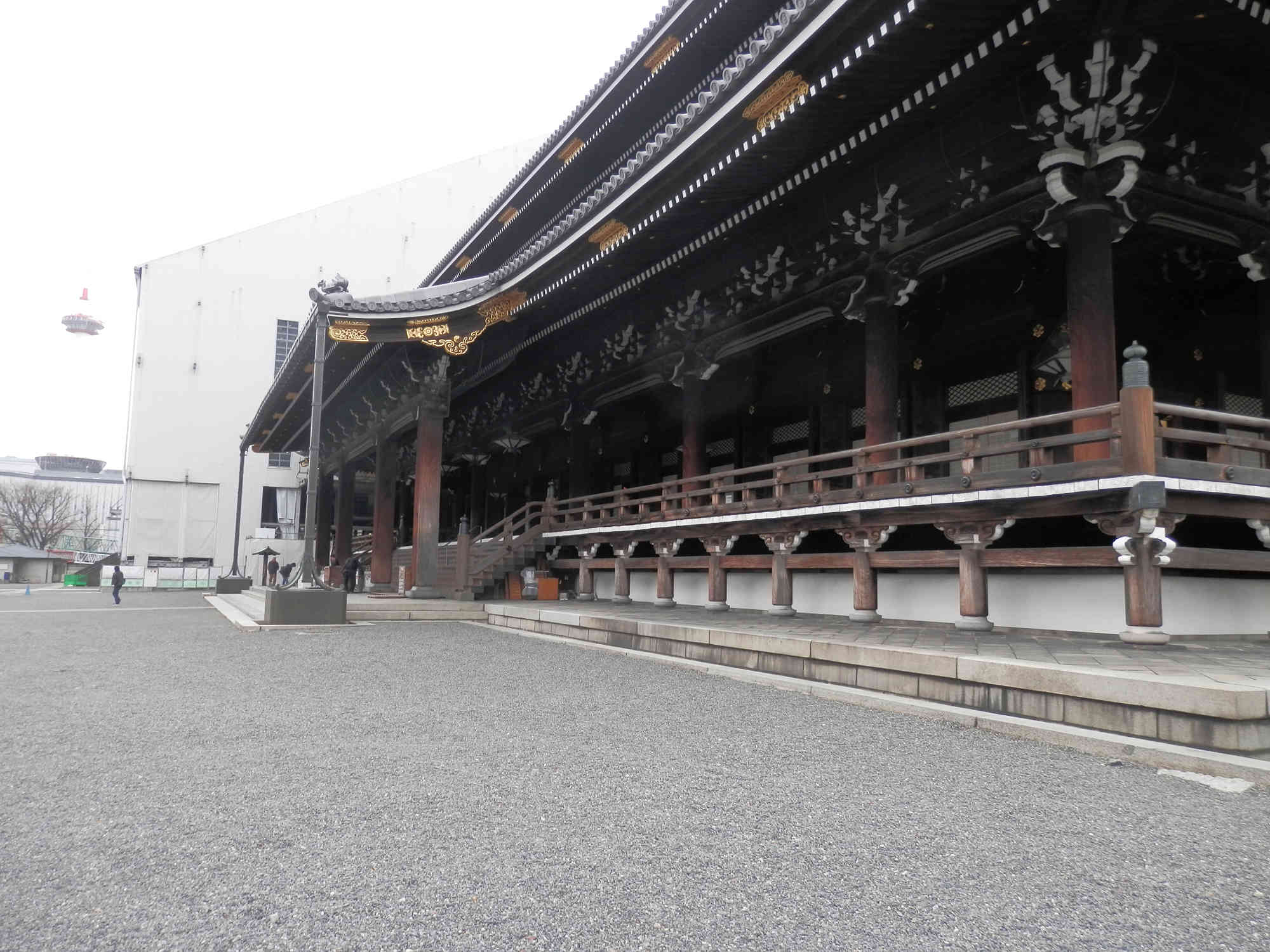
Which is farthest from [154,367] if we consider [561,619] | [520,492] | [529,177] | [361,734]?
[361,734]

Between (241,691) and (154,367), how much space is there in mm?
33287

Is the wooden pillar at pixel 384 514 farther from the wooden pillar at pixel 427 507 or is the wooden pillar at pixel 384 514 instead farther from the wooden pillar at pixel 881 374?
the wooden pillar at pixel 881 374

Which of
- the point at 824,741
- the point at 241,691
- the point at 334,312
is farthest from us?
the point at 334,312

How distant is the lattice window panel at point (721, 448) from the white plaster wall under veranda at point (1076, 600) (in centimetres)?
510

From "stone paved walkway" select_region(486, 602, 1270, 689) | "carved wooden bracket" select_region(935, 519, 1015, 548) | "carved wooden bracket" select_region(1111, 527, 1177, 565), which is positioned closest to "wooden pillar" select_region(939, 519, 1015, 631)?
"carved wooden bracket" select_region(935, 519, 1015, 548)

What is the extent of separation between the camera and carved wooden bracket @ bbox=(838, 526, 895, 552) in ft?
28.1

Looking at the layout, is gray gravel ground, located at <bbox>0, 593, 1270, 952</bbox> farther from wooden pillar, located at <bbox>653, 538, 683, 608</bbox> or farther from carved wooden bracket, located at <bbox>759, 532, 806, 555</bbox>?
wooden pillar, located at <bbox>653, 538, 683, 608</bbox>

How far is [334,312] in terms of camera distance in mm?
13984

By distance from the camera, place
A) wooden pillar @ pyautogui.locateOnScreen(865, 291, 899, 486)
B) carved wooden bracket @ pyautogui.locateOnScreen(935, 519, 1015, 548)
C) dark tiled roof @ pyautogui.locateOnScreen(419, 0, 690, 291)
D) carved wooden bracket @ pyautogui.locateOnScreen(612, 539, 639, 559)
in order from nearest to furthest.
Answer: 1. carved wooden bracket @ pyautogui.locateOnScreen(935, 519, 1015, 548)
2. wooden pillar @ pyautogui.locateOnScreen(865, 291, 899, 486)
3. dark tiled roof @ pyautogui.locateOnScreen(419, 0, 690, 291)
4. carved wooden bracket @ pyautogui.locateOnScreen(612, 539, 639, 559)

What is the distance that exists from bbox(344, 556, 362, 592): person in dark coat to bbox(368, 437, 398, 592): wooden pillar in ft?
7.97

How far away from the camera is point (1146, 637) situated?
19.9 ft

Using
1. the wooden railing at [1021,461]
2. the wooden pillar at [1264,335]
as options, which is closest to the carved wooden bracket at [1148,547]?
the wooden railing at [1021,461]

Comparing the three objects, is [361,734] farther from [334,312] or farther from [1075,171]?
[334,312]

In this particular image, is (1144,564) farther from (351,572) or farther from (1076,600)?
(351,572)
